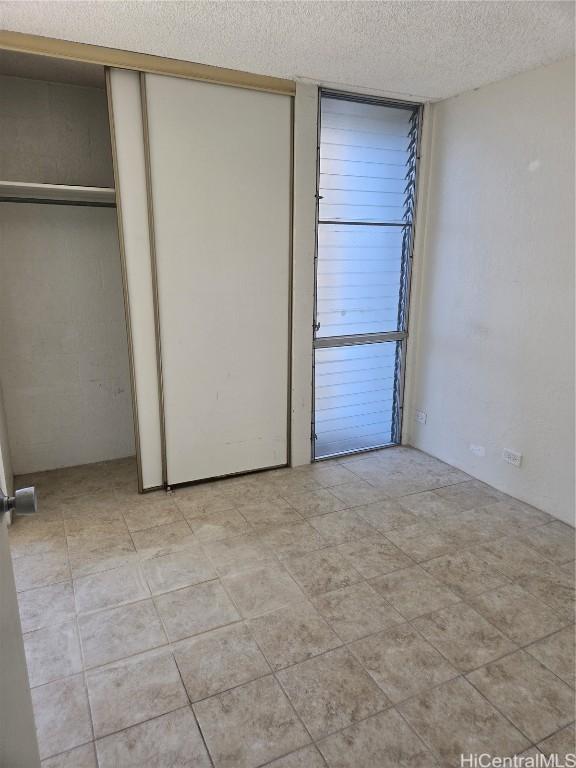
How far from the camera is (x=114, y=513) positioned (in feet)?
9.95

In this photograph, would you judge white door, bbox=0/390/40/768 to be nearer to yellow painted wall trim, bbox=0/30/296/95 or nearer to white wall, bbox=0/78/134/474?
yellow painted wall trim, bbox=0/30/296/95

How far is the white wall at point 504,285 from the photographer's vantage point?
2805 mm

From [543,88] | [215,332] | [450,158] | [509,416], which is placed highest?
[543,88]

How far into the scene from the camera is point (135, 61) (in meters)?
2.66

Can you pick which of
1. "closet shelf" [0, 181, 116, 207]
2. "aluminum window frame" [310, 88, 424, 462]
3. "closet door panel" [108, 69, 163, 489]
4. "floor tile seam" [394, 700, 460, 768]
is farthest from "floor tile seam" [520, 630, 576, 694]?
"closet shelf" [0, 181, 116, 207]

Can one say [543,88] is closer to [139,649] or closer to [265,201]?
[265,201]

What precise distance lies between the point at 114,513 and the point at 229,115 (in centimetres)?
251

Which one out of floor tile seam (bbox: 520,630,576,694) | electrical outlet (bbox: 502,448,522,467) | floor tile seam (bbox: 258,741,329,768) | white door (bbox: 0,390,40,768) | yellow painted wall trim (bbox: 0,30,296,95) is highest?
yellow painted wall trim (bbox: 0,30,296,95)

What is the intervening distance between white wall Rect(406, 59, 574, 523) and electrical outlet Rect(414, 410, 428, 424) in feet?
0.21

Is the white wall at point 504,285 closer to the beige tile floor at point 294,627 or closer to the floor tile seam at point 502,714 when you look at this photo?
the beige tile floor at point 294,627

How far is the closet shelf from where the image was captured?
2871 mm

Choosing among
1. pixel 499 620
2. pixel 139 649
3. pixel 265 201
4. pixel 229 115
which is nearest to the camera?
pixel 139 649

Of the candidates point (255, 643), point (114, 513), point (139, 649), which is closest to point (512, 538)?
point (255, 643)

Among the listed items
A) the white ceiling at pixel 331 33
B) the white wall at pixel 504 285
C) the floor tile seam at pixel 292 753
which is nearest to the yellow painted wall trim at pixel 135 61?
the white ceiling at pixel 331 33
